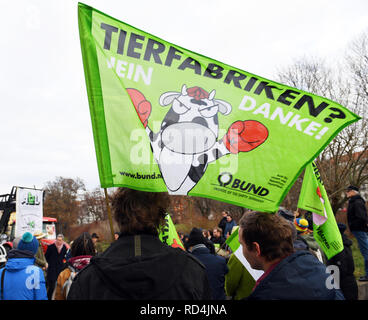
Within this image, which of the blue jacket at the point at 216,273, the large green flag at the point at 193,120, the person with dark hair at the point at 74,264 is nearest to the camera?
the large green flag at the point at 193,120

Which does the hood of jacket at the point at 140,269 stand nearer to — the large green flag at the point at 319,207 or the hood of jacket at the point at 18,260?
the large green flag at the point at 319,207

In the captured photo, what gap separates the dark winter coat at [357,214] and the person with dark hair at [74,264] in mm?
5289

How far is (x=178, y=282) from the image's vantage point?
1.90 metres

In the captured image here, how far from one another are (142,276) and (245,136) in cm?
170

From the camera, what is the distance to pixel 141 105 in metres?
3.06

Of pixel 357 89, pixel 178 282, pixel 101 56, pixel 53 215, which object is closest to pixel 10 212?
pixel 101 56

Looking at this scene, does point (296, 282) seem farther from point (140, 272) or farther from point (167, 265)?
point (140, 272)

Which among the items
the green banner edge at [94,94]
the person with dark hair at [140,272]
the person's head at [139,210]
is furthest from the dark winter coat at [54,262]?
the person with dark hair at [140,272]

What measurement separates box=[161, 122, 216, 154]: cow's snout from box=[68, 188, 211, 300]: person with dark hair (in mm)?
1047

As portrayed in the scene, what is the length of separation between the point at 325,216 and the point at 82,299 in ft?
8.83

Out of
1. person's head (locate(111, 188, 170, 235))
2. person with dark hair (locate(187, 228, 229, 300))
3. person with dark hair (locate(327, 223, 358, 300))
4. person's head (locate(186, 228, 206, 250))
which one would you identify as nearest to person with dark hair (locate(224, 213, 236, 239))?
person with dark hair (locate(327, 223, 358, 300))

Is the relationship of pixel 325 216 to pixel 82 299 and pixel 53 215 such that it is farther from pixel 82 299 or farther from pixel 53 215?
pixel 53 215

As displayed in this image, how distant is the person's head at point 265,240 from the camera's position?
249cm
